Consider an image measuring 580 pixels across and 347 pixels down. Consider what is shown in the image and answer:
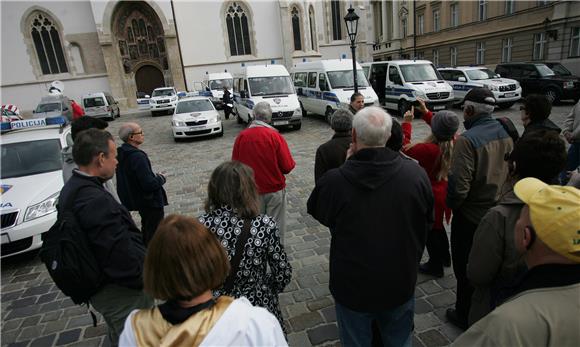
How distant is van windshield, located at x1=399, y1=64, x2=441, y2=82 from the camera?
14875 millimetres

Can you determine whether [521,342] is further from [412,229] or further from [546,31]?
[546,31]

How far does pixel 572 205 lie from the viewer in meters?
1.14

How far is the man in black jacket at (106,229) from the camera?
2.09 metres

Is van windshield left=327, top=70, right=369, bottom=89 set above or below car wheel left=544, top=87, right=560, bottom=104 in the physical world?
above

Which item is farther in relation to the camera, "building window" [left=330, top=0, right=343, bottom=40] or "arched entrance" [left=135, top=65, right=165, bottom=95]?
"building window" [left=330, top=0, right=343, bottom=40]

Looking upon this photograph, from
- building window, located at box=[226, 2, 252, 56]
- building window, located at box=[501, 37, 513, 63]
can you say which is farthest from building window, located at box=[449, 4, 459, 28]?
building window, located at box=[226, 2, 252, 56]

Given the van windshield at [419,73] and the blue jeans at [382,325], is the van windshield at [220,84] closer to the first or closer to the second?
the van windshield at [419,73]

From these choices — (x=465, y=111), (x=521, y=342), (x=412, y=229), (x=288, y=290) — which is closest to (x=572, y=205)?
(x=521, y=342)

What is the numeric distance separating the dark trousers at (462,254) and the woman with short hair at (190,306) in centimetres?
224

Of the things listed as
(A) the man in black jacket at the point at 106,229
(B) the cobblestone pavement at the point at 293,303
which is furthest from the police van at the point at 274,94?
(A) the man in black jacket at the point at 106,229

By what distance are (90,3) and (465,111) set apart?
115ft

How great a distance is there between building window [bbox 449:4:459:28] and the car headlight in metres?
31.8

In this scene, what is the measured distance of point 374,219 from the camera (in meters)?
1.97

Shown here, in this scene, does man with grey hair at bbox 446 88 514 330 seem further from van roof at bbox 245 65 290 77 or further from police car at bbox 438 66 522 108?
police car at bbox 438 66 522 108
